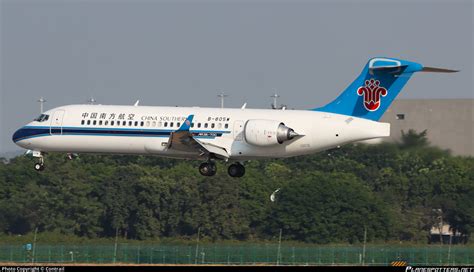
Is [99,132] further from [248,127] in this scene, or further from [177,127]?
[248,127]

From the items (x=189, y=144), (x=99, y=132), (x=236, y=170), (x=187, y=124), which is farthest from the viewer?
(x=236, y=170)

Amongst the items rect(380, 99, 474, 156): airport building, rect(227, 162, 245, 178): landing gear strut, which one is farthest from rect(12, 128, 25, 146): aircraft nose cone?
rect(380, 99, 474, 156): airport building

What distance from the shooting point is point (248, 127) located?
7312 centimetres

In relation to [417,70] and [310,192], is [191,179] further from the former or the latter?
[417,70]

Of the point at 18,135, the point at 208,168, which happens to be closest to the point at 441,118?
the point at 208,168

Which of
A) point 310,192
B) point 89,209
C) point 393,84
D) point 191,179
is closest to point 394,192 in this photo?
point 310,192

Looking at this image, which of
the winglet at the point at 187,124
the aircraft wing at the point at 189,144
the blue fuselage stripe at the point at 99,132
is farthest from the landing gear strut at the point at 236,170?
the winglet at the point at 187,124

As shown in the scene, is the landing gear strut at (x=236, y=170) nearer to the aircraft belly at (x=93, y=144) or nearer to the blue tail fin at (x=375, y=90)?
the aircraft belly at (x=93, y=144)

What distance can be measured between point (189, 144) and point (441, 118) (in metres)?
41.6

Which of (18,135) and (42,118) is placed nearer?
(42,118)

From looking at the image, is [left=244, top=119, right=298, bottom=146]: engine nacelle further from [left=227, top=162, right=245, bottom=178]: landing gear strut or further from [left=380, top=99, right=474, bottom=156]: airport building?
[left=380, top=99, right=474, bottom=156]: airport building

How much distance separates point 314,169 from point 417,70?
3927cm

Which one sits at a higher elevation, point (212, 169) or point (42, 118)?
point (42, 118)

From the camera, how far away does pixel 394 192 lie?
10394 centimetres
